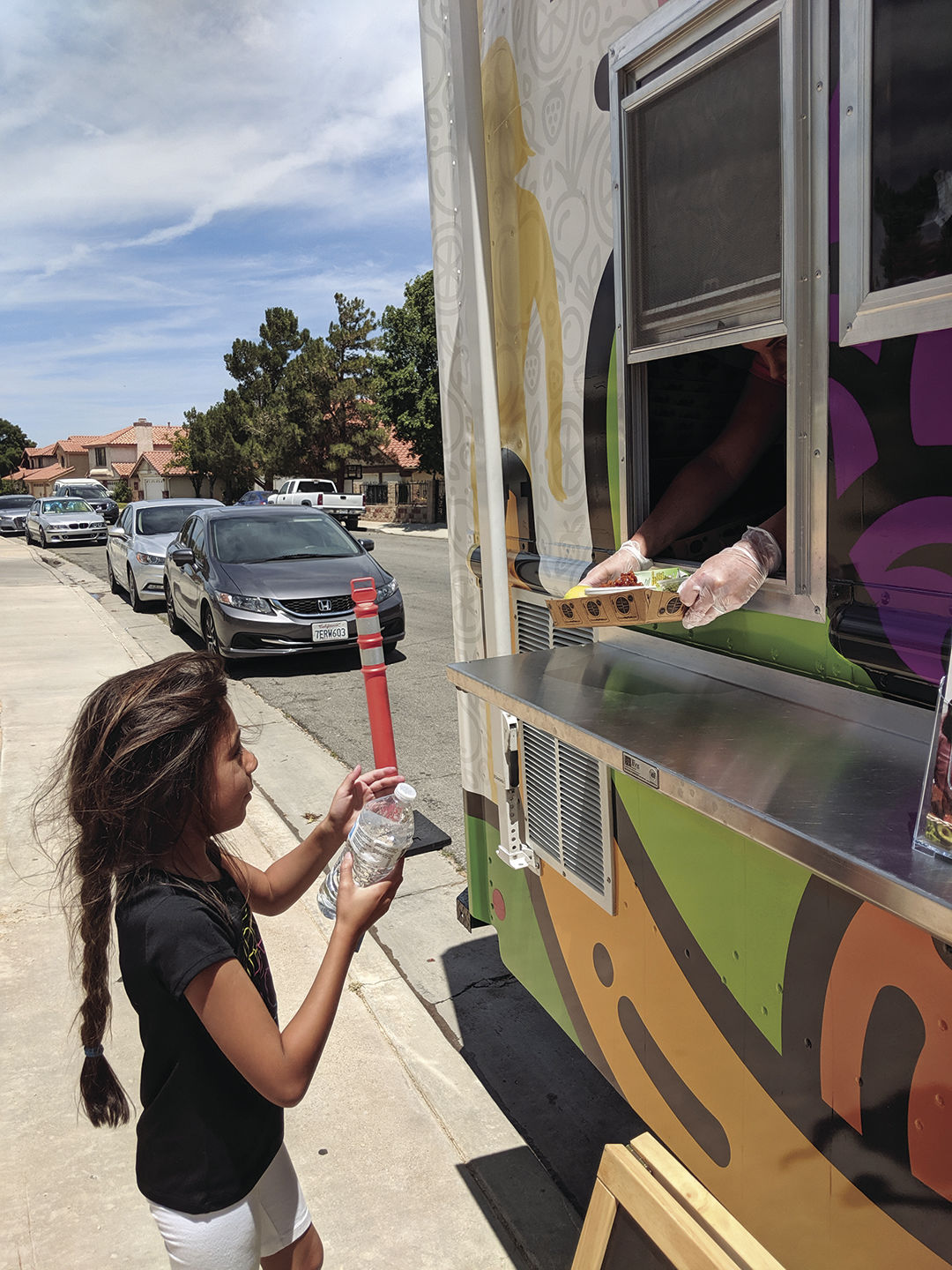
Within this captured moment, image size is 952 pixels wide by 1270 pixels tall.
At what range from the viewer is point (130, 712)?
63.9 inches

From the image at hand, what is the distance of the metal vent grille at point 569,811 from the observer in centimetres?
217

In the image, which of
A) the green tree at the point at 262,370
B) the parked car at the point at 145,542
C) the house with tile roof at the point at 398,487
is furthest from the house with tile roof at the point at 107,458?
the parked car at the point at 145,542

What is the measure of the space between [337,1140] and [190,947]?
162 cm

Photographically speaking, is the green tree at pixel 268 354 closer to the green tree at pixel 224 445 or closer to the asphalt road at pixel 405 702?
the green tree at pixel 224 445

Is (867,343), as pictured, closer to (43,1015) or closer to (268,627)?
(43,1015)

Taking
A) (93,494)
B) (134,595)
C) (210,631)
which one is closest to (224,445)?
(93,494)

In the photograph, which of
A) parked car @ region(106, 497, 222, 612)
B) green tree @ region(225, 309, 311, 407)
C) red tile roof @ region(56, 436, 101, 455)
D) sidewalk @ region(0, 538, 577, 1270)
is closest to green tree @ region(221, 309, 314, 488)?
green tree @ region(225, 309, 311, 407)

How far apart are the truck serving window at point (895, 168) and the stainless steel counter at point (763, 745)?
1.93ft

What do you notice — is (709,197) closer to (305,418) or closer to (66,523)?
(66,523)

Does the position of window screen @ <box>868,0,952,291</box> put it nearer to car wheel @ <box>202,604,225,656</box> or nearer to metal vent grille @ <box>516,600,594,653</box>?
metal vent grille @ <box>516,600,594,653</box>

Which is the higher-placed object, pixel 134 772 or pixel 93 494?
pixel 93 494

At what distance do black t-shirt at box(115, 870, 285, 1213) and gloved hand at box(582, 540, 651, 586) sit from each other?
3.05ft

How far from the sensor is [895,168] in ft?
4.47

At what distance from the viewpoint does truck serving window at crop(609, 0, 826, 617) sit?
1530mm
